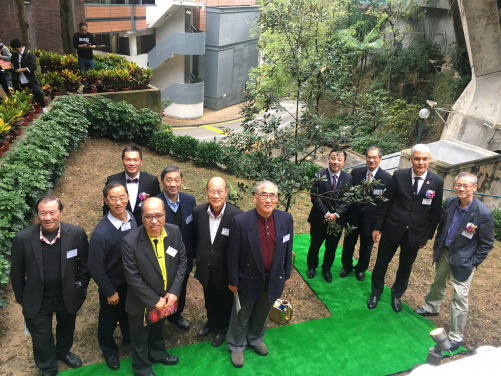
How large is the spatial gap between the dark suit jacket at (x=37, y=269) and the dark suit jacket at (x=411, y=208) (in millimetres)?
3537

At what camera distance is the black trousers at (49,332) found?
3.64m

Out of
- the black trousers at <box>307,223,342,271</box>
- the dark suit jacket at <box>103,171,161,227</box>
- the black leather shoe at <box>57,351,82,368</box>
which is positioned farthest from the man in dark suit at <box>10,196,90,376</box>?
the black trousers at <box>307,223,342,271</box>

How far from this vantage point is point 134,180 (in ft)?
15.0

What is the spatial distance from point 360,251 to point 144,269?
3.50 meters

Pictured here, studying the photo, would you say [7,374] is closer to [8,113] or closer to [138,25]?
[8,113]

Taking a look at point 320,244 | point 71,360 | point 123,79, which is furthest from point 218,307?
point 123,79

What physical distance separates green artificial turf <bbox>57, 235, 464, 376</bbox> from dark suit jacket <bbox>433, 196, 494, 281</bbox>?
99cm

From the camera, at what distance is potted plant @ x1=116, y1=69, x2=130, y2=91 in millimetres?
10422

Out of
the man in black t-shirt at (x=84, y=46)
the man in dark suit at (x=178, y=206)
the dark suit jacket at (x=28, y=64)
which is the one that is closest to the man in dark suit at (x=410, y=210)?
the man in dark suit at (x=178, y=206)

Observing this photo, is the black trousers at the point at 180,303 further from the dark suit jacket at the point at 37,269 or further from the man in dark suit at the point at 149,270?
the dark suit jacket at the point at 37,269

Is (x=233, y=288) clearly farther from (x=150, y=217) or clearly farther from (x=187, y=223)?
(x=150, y=217)

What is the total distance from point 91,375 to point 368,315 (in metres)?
3.34

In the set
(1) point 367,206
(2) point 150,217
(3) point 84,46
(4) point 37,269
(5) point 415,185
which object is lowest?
(1) point 367,206

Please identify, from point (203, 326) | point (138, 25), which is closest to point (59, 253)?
point (203, 326)
